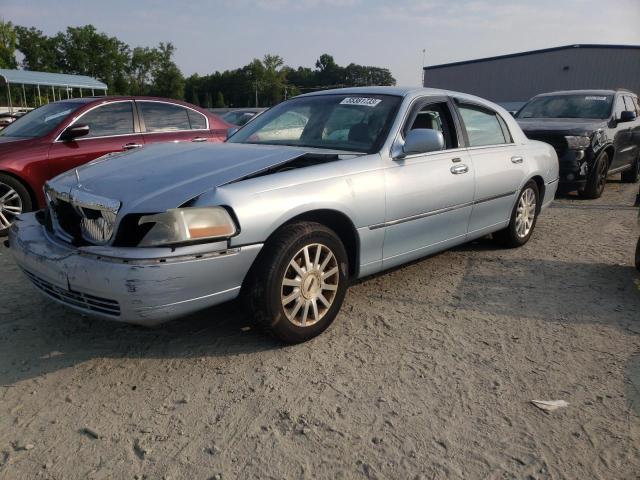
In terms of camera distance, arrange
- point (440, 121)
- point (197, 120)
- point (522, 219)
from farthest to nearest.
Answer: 1. point (197, 120)
2. point (522, 219)
3. point (440, 121)

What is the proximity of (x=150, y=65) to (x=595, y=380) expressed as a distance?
8528 cm

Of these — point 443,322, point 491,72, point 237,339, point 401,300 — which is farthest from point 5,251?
point 491,72

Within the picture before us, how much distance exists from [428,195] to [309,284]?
4.02 ft

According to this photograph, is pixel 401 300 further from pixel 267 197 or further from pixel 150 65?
pixel 150 65

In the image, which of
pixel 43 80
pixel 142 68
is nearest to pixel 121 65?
pixel 142 68

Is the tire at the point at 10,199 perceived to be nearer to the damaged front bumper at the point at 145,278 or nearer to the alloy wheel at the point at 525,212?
the damaged front bumper at the point at 145,278

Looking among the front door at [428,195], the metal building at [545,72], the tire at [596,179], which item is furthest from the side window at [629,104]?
the metal building at [545,72]

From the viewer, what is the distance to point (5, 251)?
4.89m

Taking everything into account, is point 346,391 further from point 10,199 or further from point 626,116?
point 626,116

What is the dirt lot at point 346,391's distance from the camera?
6.88 feet

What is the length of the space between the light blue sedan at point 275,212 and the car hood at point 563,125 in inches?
162

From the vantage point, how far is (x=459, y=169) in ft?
13.2

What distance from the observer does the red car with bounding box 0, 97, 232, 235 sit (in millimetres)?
5445

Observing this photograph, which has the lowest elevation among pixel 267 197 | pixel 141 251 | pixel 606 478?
pixel 606 478
